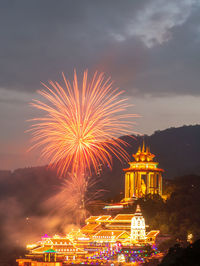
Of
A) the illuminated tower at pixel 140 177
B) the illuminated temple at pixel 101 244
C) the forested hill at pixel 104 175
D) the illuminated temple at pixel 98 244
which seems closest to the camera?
the illuminated temple at pixel 101 244

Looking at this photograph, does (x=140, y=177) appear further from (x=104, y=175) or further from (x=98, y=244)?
(x=104, y=175)

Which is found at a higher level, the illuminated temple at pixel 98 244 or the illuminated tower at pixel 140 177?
the illuminated tower at pixel 140 177

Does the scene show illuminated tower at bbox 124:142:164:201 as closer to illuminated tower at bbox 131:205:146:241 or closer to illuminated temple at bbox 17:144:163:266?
illuminated temple at bbox 17:144:163:266

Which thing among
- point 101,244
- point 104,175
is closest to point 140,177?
point 101,244

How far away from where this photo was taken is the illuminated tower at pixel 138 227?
262 ft

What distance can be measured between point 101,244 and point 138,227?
5.63 meters

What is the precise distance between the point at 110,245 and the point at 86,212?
20868 millimetres

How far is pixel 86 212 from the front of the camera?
9888 centimetres

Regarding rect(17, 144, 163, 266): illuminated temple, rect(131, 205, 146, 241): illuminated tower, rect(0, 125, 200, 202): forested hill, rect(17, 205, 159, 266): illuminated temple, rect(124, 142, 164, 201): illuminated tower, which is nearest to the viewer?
rect(17, 144, 163, 266): illuminated temple

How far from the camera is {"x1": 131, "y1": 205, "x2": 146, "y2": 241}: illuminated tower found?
7994 centimetres

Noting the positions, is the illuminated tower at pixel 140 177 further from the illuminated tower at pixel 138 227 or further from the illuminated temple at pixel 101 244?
the illuminated tower at pixel 138 227

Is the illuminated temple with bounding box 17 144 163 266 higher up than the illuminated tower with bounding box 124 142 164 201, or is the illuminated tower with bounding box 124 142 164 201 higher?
the illuminated tower with bounding box 124 142 164 201

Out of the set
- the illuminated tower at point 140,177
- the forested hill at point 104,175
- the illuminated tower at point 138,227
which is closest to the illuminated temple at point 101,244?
the illuminated tower at point 138,227

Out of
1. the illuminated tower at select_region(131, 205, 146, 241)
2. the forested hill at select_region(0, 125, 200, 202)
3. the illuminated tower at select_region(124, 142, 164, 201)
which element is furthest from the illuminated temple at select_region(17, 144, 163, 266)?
the forested hill at select_region(0, 125, 200, 202)
